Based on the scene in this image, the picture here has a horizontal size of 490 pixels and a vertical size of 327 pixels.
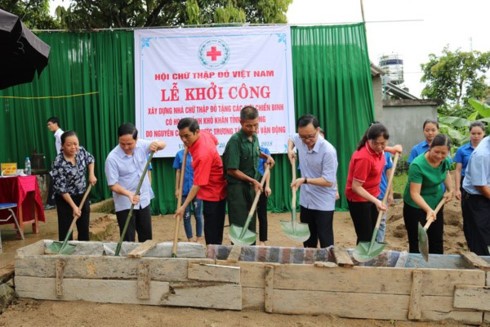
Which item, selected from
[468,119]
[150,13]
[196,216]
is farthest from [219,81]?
[468,119]

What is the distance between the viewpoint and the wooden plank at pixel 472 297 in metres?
2.82

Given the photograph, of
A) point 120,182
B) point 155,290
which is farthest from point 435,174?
point 120,182

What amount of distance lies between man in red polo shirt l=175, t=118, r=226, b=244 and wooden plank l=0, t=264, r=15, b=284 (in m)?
1.39

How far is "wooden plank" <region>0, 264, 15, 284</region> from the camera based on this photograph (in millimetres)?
3391

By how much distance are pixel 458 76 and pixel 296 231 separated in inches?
775

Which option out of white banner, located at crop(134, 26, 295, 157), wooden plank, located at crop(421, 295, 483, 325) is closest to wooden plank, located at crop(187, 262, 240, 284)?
wooden plank, located at crop(421, 295, 483, 325)

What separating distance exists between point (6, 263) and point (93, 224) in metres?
1.84

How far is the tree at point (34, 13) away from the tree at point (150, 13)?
220cm

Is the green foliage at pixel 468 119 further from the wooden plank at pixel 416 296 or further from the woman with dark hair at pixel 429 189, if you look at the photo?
the wooden plank at pixel 416 296

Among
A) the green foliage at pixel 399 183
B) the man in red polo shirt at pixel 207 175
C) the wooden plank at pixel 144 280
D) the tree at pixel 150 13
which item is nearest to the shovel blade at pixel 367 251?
the man in red polo shirt at pixel 207 175

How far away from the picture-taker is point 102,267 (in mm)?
3197

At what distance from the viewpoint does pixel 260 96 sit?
7.26m

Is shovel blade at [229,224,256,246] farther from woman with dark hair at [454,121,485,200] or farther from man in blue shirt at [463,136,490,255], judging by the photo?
woman with dark hair at [454,121,485,200]

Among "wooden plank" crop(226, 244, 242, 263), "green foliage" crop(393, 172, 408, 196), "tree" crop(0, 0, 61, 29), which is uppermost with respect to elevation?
"tree" crop(0, 0, 61, 29)
